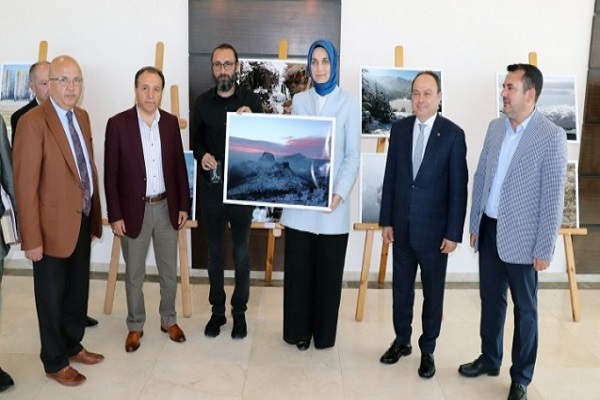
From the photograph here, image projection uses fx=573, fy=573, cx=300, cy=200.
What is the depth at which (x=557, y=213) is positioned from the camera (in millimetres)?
2945

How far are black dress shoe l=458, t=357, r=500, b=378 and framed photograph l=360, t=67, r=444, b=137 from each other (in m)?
1.95

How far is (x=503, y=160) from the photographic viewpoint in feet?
10.6

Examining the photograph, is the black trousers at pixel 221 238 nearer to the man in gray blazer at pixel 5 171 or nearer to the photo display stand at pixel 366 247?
the photo display stand at pixel 366 247

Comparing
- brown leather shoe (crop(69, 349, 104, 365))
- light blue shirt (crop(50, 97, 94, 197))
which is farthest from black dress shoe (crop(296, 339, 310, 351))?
light blue shirt (crop(50, 97, 94, 197))

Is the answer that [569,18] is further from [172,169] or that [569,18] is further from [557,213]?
[172,169]

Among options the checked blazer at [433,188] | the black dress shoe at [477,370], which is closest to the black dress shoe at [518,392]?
the black dress shoe at [477,370]

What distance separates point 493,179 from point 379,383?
4.58 feet

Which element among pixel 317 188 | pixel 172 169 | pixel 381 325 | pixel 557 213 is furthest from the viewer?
pixel 381 325

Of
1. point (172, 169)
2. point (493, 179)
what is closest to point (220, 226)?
point (172, 169)

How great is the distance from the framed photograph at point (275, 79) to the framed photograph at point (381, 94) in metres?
0.49

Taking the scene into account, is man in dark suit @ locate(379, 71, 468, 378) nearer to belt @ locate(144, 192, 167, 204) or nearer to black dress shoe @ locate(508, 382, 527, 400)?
black dress shoe @ locate(508, 382, 527, 400)

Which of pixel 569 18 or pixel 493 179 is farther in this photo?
pixel 569 18

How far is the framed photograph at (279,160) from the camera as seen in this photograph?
345cm

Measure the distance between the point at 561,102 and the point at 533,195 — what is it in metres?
2.24
